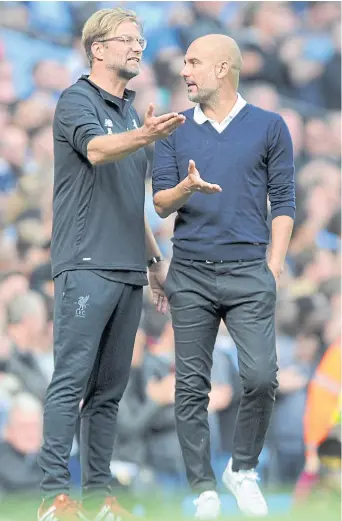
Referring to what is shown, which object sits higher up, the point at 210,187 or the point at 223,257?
the point at 210,187

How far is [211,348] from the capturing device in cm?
399

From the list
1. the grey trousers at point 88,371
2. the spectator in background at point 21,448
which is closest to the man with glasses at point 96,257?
the grey trousers at point 88,371

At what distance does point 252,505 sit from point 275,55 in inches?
194

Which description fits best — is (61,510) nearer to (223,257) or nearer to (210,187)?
(223,257)

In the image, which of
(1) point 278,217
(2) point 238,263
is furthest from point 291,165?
(2) point 238,263

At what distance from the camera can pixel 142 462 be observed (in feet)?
22.0

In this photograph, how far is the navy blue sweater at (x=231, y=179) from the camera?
3.95 meters

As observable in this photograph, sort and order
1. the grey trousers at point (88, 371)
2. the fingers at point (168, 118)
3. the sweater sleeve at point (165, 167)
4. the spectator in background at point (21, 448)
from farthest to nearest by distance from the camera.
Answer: the spectator in background at point (21, 448), the sweater sleeve at point (165, 167), the grey trousers at point (88, 371), the fingers at point (168, 118)

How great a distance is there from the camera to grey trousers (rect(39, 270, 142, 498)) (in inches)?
146

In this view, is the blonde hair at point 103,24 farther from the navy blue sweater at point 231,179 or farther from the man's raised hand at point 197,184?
the man's raised hand at point 197,184

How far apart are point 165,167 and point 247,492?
134cm

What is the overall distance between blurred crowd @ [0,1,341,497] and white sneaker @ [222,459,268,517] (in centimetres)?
244

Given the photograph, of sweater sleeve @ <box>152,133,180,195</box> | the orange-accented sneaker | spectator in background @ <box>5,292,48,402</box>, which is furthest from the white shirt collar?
spectator in background @ <box>5,292,48,402</box>

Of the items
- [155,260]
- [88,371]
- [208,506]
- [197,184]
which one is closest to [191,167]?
[197,184]
